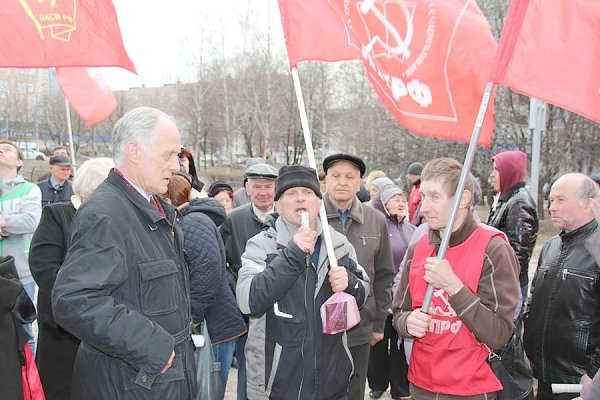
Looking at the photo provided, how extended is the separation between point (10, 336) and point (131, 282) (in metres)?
0.75

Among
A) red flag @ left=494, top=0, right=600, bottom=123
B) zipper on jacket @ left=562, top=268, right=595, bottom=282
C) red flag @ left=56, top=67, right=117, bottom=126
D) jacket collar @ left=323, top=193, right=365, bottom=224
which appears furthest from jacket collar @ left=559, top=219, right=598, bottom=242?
red flag @ left=56, top=67, right=117, bottom=126

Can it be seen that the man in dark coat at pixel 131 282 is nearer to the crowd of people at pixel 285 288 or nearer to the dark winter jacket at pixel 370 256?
the crowd of people at pixel 285 288

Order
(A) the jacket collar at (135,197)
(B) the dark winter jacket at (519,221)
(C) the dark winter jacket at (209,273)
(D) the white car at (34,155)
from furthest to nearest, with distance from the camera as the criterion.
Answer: (D) the white car at (34,155) → (B) the dark winter jacket at (519,221) → (C) the dark winter jacket at (209,273) → (A) the jacket collar at (135,197)

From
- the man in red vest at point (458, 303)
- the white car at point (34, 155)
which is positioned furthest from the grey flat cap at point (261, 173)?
the white car at point (34, 155)

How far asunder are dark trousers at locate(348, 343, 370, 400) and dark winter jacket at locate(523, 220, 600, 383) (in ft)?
3.62

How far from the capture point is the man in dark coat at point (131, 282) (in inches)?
84.0

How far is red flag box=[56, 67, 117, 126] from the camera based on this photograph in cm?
575

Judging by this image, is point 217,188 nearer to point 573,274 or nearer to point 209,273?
point 209,273

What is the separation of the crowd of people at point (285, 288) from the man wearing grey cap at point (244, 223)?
14mm

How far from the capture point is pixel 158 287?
7.75ft

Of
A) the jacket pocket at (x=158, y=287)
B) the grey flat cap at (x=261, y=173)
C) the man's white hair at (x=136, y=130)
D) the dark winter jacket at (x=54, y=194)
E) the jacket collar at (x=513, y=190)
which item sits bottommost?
the dark winter jacket at (x=54, y=194)

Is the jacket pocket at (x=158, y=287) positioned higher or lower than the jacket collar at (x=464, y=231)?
lower

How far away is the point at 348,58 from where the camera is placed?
3742mm

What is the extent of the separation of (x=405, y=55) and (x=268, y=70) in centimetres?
3181
